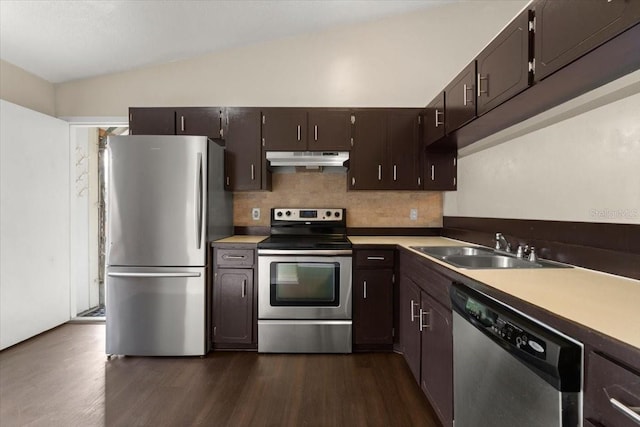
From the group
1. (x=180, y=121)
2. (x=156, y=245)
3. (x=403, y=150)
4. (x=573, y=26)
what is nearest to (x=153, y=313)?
(x=156, y=245)

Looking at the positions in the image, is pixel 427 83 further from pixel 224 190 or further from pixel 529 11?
pixel 224 190

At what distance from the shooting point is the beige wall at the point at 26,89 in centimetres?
278

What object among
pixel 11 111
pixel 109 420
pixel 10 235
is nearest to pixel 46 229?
pixel 10 235

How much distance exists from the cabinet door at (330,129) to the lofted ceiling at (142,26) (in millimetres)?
915

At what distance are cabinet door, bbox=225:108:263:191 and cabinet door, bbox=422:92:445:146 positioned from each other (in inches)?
62.1

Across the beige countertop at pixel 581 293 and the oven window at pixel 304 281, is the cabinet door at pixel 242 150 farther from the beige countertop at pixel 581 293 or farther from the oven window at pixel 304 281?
the beige countertop at pixel 581 293

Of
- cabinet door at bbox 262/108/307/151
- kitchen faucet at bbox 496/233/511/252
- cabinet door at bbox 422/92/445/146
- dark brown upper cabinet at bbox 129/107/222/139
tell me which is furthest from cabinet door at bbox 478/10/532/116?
dark brown upper cabinet at bbox 129/107/222/139

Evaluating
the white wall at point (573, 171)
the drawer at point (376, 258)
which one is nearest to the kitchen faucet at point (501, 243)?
the white wall at point (573, 171)

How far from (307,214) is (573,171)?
2.11m

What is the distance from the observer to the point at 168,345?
7.93ft

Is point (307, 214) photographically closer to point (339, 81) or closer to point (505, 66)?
point (339, 81)

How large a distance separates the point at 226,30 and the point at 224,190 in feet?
4.95

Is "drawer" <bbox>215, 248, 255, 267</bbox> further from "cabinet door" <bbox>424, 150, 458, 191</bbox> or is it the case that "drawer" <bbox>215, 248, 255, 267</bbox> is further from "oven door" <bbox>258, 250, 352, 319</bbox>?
"cabinet door" <bbox>424, 150, 458, 191</bbox>

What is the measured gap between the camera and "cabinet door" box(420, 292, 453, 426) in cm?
149
